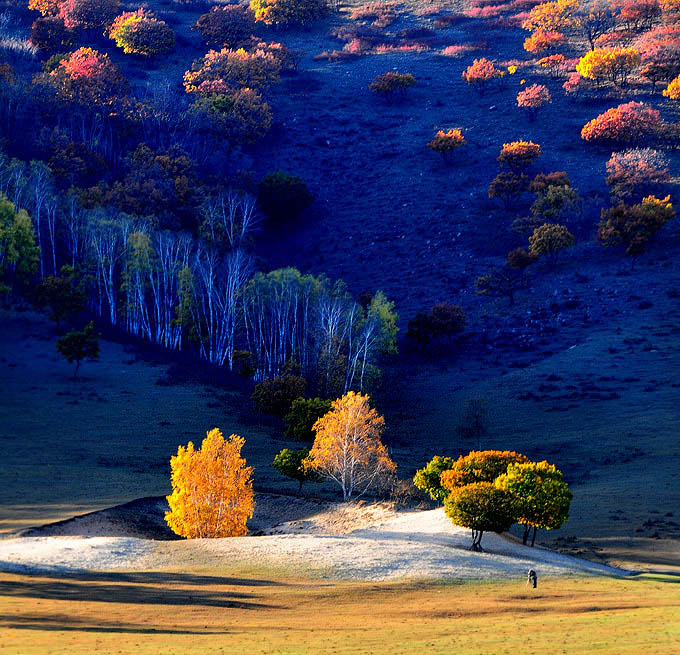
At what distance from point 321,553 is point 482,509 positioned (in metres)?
9.99

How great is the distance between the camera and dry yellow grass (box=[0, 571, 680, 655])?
103 feet

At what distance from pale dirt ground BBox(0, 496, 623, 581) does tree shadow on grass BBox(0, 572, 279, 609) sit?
98.4 inches

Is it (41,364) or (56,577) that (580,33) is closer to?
(41,364)

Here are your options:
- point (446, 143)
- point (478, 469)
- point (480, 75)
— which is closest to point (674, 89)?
point (480, 75)

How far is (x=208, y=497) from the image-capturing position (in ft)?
196

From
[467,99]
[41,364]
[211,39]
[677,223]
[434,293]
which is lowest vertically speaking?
[41,364]

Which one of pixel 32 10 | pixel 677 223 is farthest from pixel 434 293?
pixel 32 10

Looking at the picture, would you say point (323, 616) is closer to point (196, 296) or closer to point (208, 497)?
point (208, 497)

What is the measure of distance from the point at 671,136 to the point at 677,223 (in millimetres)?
24323

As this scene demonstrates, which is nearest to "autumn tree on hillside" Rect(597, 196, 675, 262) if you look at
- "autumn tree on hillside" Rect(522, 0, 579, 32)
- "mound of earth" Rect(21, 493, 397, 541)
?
"mound of earth" Rect(21, 493, 397, 541)

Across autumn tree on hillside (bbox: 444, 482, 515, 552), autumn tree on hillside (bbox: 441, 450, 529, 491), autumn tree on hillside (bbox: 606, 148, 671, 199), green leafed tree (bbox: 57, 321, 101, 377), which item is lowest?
autumn tree on hillside (bbox: 444, 482, 515, 552)

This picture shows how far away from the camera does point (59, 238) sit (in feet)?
380

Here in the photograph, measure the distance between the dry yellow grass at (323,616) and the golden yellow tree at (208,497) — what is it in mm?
12889

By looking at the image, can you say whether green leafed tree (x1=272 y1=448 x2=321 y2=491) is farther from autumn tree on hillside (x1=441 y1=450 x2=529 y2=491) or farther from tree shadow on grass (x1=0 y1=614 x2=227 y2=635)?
tree shadow on grass (x1=0 y1=614 x2=227 y2=635)
